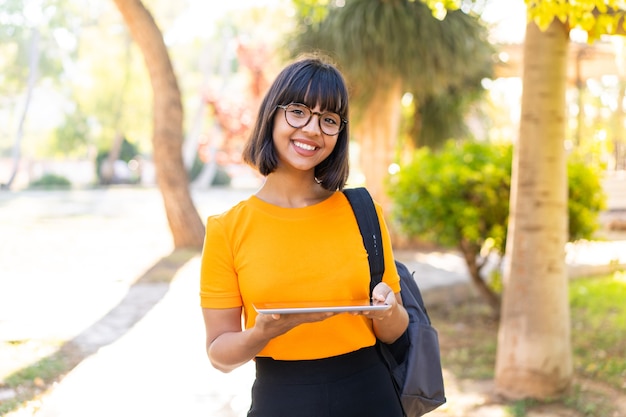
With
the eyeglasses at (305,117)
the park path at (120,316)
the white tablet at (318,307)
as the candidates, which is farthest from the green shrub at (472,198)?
the white tablet at (318,307)

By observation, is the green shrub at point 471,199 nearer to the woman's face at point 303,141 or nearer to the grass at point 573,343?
the grass at point 573,343

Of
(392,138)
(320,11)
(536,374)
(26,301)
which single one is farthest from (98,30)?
(536,374)

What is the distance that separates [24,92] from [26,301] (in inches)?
699

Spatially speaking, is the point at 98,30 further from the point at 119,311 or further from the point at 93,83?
the point at 119,311

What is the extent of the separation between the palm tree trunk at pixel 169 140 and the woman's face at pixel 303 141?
8.09m

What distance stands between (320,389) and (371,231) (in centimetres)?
41

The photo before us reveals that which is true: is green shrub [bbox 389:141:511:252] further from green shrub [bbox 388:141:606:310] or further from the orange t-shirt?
the orange t-shirt

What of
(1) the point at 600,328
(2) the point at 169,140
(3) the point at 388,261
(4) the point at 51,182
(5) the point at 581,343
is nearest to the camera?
(3) the point at 388,261

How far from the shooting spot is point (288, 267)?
170cm

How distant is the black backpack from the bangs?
9.1 inches

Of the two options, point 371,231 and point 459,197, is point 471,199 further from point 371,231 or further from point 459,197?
point 371,231

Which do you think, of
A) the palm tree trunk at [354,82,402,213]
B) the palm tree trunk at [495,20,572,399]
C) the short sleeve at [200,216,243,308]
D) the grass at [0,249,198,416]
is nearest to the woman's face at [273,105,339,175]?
the short sleeve at [200,216,243,308]

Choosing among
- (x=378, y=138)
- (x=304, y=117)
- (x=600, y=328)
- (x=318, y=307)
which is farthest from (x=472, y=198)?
(x=318, y=307)

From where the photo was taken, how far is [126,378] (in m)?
4.62
